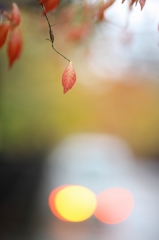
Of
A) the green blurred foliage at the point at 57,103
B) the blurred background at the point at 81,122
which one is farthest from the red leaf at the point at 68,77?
the green blurred foliage at the point at 57,103

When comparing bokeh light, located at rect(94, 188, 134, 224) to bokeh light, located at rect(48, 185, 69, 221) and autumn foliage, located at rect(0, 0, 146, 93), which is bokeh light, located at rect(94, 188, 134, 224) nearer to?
bokeh light, located at rect(48, 185, 69, 221)

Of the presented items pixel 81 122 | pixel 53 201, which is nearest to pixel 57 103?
pixel 81 122

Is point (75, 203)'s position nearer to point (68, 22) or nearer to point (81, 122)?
point (81, 122)

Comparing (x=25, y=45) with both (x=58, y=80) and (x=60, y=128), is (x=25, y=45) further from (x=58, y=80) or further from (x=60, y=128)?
(x=60, y=128)

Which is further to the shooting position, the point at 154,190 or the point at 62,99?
the point at 154,190

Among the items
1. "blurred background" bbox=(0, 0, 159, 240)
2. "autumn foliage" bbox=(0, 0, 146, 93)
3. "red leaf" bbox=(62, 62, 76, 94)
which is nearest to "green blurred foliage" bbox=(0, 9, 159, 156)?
"blurred background" bbox=(0, 0, 159, 240)

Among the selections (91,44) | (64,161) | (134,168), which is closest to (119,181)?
(134,168)
